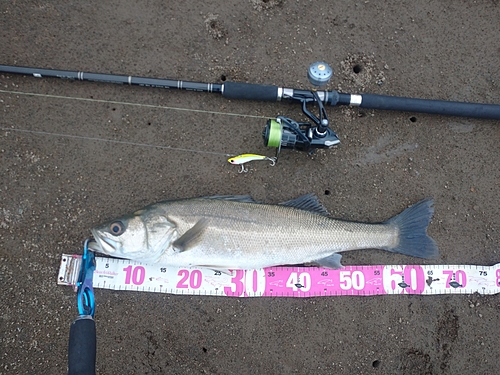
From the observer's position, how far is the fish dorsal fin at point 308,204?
291 cm

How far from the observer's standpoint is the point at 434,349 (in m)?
3.09

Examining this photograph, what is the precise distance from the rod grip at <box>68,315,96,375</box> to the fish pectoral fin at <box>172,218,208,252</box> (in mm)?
747

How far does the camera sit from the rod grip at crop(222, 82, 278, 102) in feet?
9.92

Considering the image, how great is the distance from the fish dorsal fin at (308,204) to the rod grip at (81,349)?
1591 mm

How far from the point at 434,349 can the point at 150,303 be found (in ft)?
7.82

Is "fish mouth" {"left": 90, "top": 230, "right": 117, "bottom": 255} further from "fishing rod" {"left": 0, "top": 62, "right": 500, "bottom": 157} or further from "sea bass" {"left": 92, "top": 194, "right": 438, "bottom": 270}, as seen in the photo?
"fishing rod" {"left": 0, "top": 62, "right": 500, "bottom": 157}

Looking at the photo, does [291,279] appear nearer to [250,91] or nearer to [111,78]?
[250,91]

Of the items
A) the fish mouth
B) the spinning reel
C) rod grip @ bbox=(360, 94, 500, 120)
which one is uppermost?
rod grip @ bbox=(360, 94, 500, 120)

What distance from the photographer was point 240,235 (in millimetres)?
2715

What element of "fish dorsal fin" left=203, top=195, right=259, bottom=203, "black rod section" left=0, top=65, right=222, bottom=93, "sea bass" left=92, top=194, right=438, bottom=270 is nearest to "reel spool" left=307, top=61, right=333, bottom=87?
"black rod section" left=0, top=65, right=222, bottom=93

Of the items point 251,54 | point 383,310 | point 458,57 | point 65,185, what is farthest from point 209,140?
point 458,57

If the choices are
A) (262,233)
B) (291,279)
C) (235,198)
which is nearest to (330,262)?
(291,279)

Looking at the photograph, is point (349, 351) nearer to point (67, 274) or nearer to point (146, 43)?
point (67, 274)

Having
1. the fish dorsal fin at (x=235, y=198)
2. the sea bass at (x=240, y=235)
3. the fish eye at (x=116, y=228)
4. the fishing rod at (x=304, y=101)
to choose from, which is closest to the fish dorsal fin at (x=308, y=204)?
the sea bass at (x=240, y=235)
